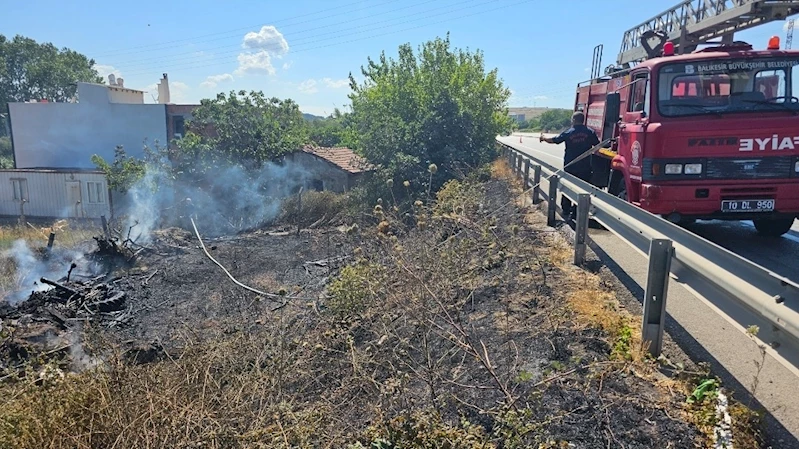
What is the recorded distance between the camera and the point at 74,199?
30141 mm

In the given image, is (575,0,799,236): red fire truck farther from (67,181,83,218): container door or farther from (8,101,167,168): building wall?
(8,101,167,168): building wall

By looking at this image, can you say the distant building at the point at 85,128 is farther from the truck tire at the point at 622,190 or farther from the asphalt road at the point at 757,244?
the asphalt road at the point at 757,244

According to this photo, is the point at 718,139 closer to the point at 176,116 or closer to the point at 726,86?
the point at 726,86

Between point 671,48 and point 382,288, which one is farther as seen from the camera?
point 671,48

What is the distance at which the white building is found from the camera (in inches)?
1432

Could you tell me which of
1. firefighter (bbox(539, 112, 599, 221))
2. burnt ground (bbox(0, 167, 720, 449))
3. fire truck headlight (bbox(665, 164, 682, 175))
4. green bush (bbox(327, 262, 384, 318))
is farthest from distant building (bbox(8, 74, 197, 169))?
fire truck headlight (bbox(665, 164, 682, 175))

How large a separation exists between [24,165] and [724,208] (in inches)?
1703

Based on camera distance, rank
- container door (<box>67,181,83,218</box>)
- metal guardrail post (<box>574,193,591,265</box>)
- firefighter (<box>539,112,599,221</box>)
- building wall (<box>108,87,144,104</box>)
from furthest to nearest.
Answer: building wall (<box>108,87,144,104</box>) < container door (<box>67,181,83,218</box>) < firefighter (<box>539,112,599,221</box>) < metal guardrail post (<box>574,193,591,265</box>)

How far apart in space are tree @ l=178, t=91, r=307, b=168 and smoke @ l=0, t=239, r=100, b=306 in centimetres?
853

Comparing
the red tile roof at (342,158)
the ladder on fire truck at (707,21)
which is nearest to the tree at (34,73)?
the red tile roof at (342,158)

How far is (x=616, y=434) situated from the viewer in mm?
2996

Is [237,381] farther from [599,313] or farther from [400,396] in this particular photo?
[599,313]

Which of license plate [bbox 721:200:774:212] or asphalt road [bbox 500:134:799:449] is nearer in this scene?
asphalt road [bbox 500:134:799:449]

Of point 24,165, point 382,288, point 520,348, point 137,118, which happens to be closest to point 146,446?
point 520,348
